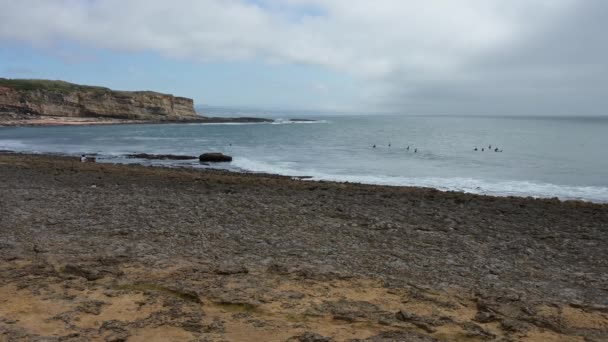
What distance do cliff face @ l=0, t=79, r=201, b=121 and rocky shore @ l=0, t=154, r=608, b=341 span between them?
11378 cm

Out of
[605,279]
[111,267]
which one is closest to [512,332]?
[605,279]

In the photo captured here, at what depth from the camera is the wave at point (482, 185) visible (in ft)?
79.3

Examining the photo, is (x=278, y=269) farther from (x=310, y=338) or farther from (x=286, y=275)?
(x=310, y=338)

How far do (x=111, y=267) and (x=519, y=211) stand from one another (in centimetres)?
1244

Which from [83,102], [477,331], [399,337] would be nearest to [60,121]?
[83,102]

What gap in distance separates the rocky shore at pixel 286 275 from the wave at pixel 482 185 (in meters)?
13.2

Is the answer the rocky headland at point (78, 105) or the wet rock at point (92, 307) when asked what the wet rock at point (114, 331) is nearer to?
the wet rock at point (92, 307)

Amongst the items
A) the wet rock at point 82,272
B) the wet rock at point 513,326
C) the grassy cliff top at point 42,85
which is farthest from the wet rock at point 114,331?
the grassy cliff top at point 42,85

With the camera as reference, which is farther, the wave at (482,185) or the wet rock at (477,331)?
the wave at (482,185)

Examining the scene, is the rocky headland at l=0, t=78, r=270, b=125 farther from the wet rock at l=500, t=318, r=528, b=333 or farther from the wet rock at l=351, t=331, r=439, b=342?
the wet rock at l=500, t=318, r=528, b=333

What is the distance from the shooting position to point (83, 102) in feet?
393

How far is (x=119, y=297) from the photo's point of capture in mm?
5512

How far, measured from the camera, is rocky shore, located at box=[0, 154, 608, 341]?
4.88m

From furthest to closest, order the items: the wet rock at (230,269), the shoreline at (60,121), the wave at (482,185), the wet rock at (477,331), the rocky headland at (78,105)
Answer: the rocky headland at (78,105) < the shoreline at (60,121) < the wave at (482,185) < the wet rock at (230,269) < the wet rock at (477,331)
